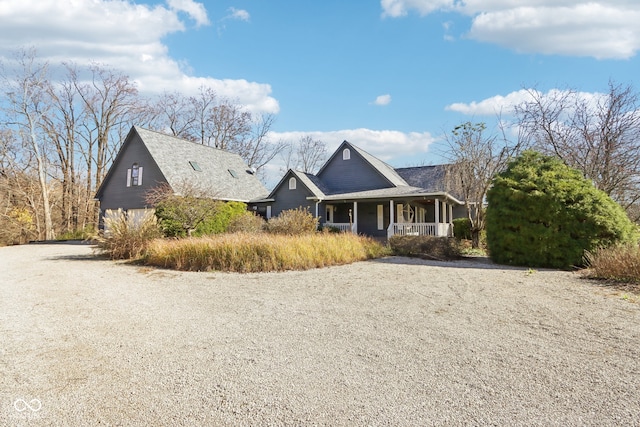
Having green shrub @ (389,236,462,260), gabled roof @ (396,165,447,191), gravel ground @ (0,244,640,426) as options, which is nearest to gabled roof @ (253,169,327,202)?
gabled roof @ (396,165,447,191)

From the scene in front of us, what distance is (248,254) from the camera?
10141 mm

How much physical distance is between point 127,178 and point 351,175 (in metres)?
14.4

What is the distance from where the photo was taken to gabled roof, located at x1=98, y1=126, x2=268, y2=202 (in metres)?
20.4

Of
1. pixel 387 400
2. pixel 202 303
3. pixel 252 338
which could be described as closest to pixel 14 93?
pixel 202 303

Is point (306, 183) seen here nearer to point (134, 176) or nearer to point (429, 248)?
point (429, 248)

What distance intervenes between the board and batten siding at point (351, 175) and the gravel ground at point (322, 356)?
1542 cm

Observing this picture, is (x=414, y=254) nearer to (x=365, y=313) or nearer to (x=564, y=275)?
(x=564, y=275)

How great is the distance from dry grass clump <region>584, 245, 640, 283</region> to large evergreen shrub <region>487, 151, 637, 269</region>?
51.7 inches

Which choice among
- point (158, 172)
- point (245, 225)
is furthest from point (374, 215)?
point (158, 172)

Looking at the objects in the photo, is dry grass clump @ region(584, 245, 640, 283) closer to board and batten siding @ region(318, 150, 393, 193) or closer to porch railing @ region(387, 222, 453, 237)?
porch railing @ region(387, 222, 453, 237)

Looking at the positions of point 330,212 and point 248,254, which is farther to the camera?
point 330,212

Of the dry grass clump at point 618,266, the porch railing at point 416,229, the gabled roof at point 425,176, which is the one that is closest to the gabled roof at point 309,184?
the porch railing at point 416,229

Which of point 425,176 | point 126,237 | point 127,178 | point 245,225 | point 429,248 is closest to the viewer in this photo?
point 126,237

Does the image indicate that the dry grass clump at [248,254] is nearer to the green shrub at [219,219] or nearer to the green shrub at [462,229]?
A: the green shrub at [219,219]
